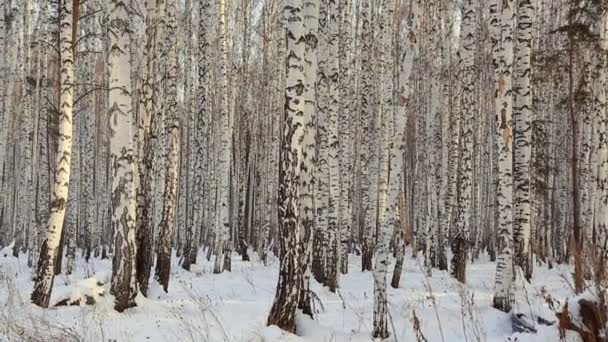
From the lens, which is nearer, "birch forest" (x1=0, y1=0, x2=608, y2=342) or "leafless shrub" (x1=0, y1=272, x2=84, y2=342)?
"leafless shrub" (x1=0, y1=272, x2=84, y2=342)

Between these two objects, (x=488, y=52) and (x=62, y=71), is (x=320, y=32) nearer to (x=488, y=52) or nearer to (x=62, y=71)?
(x=62, y=71)

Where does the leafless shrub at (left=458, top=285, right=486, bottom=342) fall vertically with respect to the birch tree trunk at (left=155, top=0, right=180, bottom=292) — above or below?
below

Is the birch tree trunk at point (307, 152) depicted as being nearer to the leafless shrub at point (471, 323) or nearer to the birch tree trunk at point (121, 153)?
the leafless shrub at point (471, 323)

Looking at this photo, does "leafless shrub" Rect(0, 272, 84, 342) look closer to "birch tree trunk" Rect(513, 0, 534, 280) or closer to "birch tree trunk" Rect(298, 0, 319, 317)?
"birch tree trunk" Rect(298, 0, 319, 317)

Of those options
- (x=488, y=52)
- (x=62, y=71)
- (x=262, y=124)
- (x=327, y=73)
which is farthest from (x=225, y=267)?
(x=488, y=52)

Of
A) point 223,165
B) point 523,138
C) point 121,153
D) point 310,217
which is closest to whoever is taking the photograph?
point 121,153

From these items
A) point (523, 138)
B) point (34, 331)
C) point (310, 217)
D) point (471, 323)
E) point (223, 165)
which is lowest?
point (471, 323)

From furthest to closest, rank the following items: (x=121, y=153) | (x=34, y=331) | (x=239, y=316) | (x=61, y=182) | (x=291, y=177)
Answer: (x=61, y=182)
(x=121, y=153)
(x=239, y=316)
(x=291, y=177)
(x=34, y=331)

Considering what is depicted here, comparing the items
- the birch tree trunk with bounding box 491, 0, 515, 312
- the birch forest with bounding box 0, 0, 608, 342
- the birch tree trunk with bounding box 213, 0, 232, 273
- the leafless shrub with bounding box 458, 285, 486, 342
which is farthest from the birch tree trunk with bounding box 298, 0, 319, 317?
the birch tree trunk with bounding box 213, 0, 232, 273

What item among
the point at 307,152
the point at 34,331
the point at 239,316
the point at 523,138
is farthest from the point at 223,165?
the point at 34,331

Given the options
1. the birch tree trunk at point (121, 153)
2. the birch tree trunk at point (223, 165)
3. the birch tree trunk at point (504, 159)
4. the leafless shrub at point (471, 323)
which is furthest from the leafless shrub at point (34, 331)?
the birch tree trunk at point (223, 165)

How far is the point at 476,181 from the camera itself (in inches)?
1120

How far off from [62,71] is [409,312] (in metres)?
6.79

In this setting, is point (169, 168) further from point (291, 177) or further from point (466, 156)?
point (466, 156)
